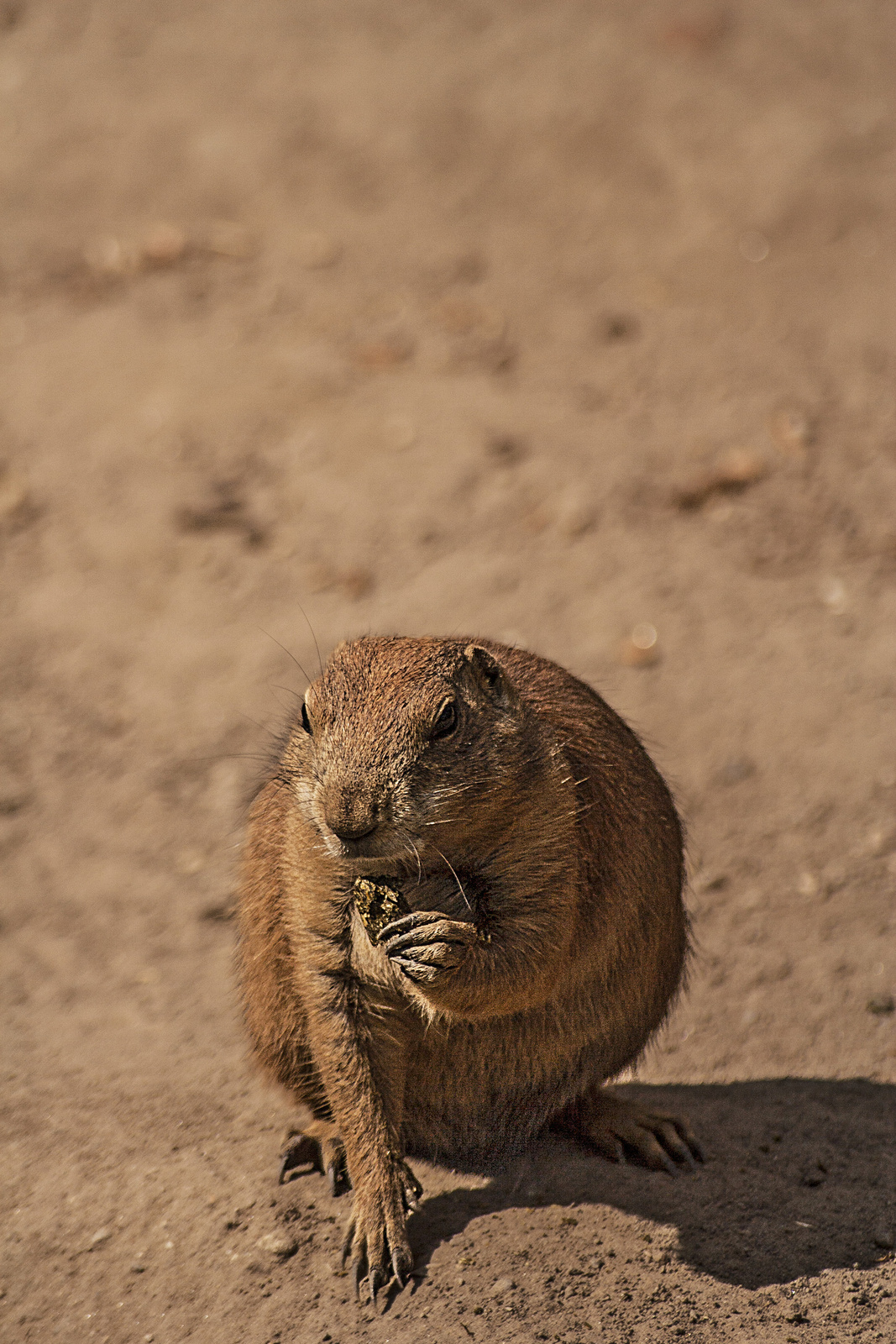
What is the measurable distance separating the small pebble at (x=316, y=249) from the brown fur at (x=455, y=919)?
5160 mm

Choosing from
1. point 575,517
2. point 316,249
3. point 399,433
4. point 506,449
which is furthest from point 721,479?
point 316,249

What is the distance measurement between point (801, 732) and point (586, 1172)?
Answer: 2688 millimetres

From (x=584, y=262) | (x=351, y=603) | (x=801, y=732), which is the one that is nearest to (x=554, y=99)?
(x=584, y=262)

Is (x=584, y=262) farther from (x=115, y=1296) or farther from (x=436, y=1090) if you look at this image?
(x=115, y=1296)

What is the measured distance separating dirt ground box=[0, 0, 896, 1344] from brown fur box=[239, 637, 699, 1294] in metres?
0.20

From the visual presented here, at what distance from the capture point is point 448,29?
9.26 m

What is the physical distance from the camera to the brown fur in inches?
109

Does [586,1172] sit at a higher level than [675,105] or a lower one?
lower

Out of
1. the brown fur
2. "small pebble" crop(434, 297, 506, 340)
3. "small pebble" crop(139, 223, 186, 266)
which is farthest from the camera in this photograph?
"small pebble" crop(139, 223, 186, 266)

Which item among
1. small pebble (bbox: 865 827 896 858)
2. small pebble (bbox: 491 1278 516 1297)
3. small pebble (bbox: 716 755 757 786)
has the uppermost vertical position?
small pebble (bbox: 716 755 757 786)

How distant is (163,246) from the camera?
816cm

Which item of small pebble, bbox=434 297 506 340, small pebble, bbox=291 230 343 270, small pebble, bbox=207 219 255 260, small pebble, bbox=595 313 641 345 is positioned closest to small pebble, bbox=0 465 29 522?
small pebble, bbox=207 219 255 260

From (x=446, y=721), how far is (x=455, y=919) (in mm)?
446

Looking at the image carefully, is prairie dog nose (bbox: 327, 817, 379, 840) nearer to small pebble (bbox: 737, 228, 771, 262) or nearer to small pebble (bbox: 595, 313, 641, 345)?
small pebble (bbox: 595, 313, 641, 345)
